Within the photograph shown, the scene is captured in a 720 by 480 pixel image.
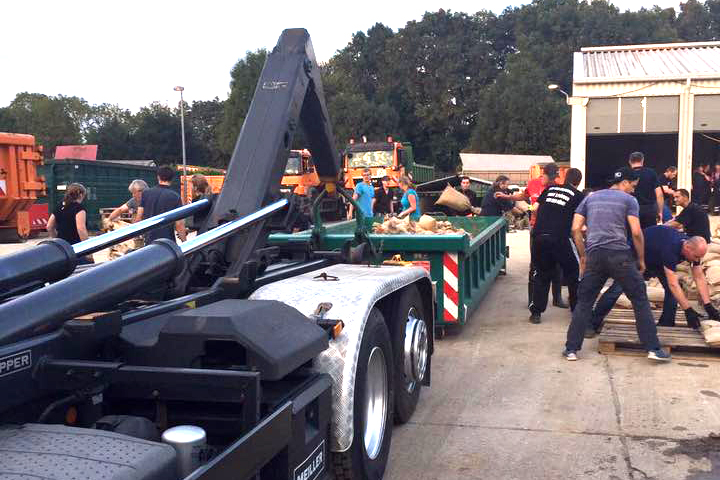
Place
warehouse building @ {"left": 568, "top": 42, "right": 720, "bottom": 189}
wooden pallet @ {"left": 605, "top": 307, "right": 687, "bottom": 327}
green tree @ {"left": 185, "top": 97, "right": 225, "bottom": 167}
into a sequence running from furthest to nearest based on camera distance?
green tree @ {"left": 185, "top": 97, "right": 225, "bottom": 167}
warehouse building @ {"left": 568, "top": 42, "right": 720, "bottom": 189}
wooden pallet @ {"left": 605, "top": 307, "right": 687, "bottom": 327}

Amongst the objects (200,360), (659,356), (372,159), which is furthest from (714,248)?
(372,159)

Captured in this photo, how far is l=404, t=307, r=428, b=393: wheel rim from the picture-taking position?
187 inches

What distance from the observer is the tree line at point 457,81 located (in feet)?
176

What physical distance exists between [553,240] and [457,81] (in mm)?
57193

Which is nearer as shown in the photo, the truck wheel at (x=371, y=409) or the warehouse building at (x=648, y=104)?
the truck wheel at (x=371, y=409)

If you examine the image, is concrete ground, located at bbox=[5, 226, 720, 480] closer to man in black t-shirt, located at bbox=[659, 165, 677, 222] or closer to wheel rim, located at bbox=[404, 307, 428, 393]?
wheel rim, located at bbox=[404, 307, 428, 393]

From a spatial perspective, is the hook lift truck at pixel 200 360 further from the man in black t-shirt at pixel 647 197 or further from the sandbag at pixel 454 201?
the sandbag at pixel 454 201

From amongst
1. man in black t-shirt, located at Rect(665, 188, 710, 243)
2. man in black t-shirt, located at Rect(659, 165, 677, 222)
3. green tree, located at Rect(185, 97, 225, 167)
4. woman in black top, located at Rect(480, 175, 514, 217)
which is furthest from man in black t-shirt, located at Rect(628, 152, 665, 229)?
green tree, located at Rect(185, 97, 225, 167)

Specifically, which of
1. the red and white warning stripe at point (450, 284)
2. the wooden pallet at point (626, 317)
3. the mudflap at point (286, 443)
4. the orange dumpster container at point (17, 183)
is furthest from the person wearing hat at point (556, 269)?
the orange dumpster container at point (17, 183)

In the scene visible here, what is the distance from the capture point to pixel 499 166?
37.3 meters

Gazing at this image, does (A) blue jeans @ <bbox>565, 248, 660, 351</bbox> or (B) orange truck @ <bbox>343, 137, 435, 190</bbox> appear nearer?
(A) blue jeans @ <bbox>565, 248, 660, 351</bbox>

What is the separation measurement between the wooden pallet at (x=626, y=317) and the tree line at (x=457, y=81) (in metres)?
45.1

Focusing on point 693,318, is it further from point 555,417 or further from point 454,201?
point 454,201

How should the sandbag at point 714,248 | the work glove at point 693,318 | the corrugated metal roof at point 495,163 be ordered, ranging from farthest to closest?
the corrugated metal roof at point 495,163 < the sandbag at point 714,248 < the work glove at point 693,318
